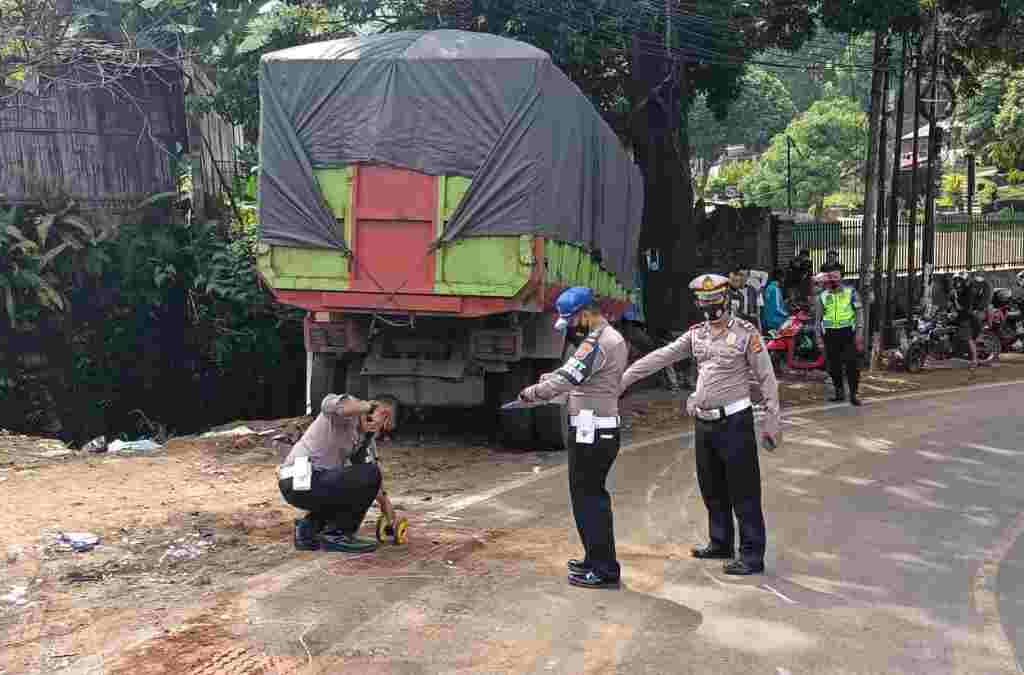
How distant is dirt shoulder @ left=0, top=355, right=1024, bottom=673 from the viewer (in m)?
5.63

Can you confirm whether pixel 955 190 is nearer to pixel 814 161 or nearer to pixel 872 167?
pixel 814 161

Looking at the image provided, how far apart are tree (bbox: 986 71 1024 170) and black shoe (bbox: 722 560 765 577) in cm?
3338

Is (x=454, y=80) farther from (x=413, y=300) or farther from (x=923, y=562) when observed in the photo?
(x=923, y=562)

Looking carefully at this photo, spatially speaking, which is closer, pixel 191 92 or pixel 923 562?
pixel 923 562

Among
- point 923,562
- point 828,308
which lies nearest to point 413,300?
point 923,562

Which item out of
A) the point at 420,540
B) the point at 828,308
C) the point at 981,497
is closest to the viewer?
the point at 420,540

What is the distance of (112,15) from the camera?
14.5 m

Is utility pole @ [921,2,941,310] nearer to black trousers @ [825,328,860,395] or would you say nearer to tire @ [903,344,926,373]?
tire @ [903,344,926,373]

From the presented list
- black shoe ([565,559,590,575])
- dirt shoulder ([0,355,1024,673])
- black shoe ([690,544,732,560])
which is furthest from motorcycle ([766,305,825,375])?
black shoe ([565,559,590,575])

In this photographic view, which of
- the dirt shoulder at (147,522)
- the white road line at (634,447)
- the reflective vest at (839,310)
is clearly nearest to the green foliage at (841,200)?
the white road line at (634,447)

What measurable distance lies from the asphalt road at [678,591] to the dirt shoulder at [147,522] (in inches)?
19.7

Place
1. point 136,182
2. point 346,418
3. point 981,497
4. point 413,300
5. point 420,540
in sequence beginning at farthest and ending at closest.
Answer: point 136,182
point 413,300
point 981,497
point 420,540
point 346,418

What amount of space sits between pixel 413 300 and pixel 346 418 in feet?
10.0

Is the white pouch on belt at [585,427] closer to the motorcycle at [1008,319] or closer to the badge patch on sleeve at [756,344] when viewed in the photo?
the badge patch on sleeve at [756,344]
